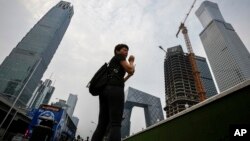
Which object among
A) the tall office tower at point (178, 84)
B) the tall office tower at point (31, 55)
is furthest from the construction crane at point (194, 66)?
the tall office tower at point (31, 55)

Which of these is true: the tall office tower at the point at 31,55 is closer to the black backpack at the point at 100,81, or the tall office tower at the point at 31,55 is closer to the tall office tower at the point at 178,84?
the tall office tower at the point at 178,84

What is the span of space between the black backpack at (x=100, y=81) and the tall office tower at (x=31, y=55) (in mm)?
109650

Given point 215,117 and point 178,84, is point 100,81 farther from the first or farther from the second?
point 178,84

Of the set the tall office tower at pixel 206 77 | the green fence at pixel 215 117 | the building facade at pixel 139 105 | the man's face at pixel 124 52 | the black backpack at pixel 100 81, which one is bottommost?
the green fence at pixel 215 117

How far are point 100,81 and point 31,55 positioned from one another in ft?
557

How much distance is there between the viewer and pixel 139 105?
18650 cm

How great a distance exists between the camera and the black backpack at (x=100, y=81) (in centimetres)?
240

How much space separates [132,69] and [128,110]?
18763 cm

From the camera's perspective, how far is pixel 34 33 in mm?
165250

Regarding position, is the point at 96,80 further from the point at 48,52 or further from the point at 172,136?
the point at 48,52

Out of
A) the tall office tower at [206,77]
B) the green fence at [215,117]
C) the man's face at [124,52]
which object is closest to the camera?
the green fence at [215,117]

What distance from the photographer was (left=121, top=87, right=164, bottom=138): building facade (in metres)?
180

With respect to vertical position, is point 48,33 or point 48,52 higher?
point 48,33

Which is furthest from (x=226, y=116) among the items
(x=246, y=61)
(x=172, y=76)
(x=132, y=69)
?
(x=246, y=61)
